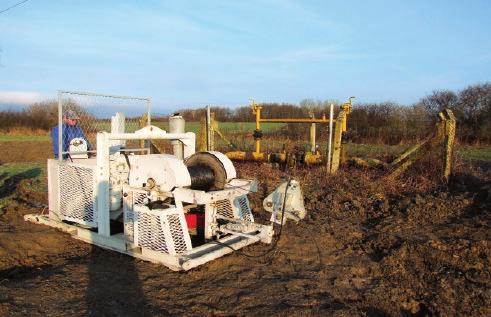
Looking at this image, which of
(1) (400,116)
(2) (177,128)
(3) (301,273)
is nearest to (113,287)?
(3) (301,273)

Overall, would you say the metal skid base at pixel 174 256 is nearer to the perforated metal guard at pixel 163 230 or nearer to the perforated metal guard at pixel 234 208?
the perforated metal guard at pixel 163 230

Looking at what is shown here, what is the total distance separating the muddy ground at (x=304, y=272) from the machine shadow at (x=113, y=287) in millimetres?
11

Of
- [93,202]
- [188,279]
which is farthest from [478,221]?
→ [93,202]

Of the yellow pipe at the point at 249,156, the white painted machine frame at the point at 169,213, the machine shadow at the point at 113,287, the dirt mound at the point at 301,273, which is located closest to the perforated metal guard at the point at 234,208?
the white painted machine frame at the point at 169,213

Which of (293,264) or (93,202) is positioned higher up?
(93,202)

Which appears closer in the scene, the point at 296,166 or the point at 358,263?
the point at 358,263

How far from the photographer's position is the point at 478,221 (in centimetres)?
661

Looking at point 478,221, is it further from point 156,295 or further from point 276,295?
point 156,295

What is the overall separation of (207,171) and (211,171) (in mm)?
75

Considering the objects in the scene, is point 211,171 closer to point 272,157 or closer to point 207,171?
point 207,171

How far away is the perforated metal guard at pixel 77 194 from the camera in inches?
234

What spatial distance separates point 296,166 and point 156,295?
24.6ft

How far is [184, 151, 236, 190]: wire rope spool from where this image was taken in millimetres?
5465

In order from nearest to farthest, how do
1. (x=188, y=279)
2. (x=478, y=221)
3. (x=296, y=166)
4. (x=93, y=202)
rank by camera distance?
(x=188, y=279) < (x=93, y=202) < (x=478, y=221) < (x=296, y=166)
